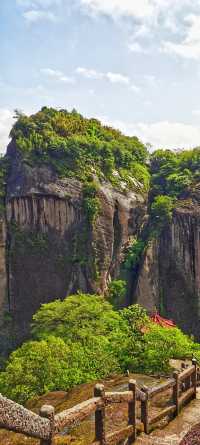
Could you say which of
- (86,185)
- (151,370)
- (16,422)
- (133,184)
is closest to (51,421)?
(16,422)

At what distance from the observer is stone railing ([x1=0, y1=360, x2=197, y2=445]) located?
4.62 meters

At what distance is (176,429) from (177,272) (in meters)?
28.4

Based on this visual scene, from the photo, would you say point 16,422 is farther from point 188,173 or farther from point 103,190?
point 188,173

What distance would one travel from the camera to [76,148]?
3866 centimetres

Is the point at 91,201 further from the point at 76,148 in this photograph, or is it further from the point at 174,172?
the point at 174,172

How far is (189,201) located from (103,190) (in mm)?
7555

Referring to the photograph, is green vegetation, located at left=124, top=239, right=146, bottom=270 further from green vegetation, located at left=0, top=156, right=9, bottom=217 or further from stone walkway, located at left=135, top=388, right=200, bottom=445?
stone walkway, located at left=135, top=388, right=200, bottom=445

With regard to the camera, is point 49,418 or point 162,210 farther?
point 162,210

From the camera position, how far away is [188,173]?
4056 centimetres

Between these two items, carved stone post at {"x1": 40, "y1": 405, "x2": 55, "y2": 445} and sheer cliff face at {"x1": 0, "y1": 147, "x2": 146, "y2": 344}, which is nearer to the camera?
carved stone post at {"x1": 40, "y1": 405, "x2": 55, "y2": 445}

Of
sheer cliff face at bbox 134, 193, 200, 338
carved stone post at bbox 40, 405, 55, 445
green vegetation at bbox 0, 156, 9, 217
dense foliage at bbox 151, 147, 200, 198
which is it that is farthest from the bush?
carved stone post at bbox 40, 405, 55, 445

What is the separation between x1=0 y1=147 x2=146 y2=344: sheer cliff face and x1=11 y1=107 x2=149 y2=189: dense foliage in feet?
4.13

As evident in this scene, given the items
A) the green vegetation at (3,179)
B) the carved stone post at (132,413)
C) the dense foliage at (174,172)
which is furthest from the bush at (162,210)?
the carved stone post at (132,413)

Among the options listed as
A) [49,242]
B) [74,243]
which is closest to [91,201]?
[74,243]
